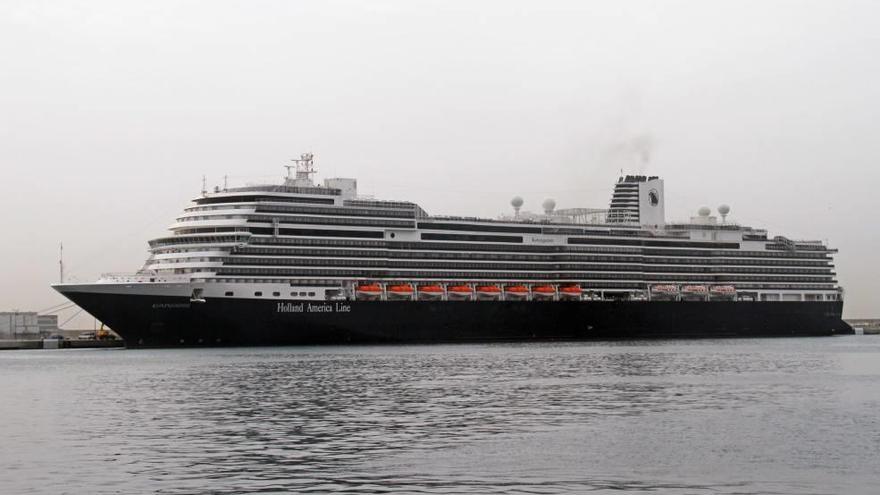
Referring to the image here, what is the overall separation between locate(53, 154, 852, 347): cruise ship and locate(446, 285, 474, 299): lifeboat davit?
14cm

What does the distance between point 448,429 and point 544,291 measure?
84096 millimetres

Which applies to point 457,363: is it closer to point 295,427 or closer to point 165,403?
point 165,403

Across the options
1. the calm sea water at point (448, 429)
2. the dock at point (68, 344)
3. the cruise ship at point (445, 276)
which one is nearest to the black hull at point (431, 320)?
the cruise ship at point (445, 276)

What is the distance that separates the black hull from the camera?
99.4 meters

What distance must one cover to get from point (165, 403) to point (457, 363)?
29883mm

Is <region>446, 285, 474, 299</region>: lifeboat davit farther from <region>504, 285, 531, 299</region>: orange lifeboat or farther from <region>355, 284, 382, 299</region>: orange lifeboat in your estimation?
<region>355, 284, 382, 299</region>: orange lifeboat

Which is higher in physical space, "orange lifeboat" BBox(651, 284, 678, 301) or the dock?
"orange lifeboat" BBox(651, 284, 678, 301)

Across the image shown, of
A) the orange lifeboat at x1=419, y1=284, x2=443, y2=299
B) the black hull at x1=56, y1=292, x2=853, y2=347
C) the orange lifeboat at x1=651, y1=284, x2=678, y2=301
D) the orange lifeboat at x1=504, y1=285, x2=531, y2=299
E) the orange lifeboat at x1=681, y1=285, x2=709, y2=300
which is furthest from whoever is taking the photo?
the orange lifeboat at x1=681, y1=285, x2=709, y2=300

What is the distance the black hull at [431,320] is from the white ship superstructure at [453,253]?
129 cm

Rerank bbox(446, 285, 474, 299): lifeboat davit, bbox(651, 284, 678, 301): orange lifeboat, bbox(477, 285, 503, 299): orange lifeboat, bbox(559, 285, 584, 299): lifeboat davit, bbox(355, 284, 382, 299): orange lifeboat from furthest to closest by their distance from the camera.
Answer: bbox(651, 284, 678, 301): orange lifeboat
bbox(559, 285, 584, 299): lifeboat davit
bbox(477, 285, 503, 299): orange lifeboat
bbox(446, 285, 474, 299): lifeboat davit
bbox(355, 284, 382, 299): orange lifeboat

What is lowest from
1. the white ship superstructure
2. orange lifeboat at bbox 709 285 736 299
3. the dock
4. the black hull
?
the dock

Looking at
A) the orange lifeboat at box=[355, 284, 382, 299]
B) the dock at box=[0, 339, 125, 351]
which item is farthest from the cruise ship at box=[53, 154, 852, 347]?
the dock at box=[0, 339, 125, 351]

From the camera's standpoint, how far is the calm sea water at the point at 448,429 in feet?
98.3

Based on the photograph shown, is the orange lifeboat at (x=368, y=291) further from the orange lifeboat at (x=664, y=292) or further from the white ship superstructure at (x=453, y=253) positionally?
the orange lifeboat at (x=664, y=292)
